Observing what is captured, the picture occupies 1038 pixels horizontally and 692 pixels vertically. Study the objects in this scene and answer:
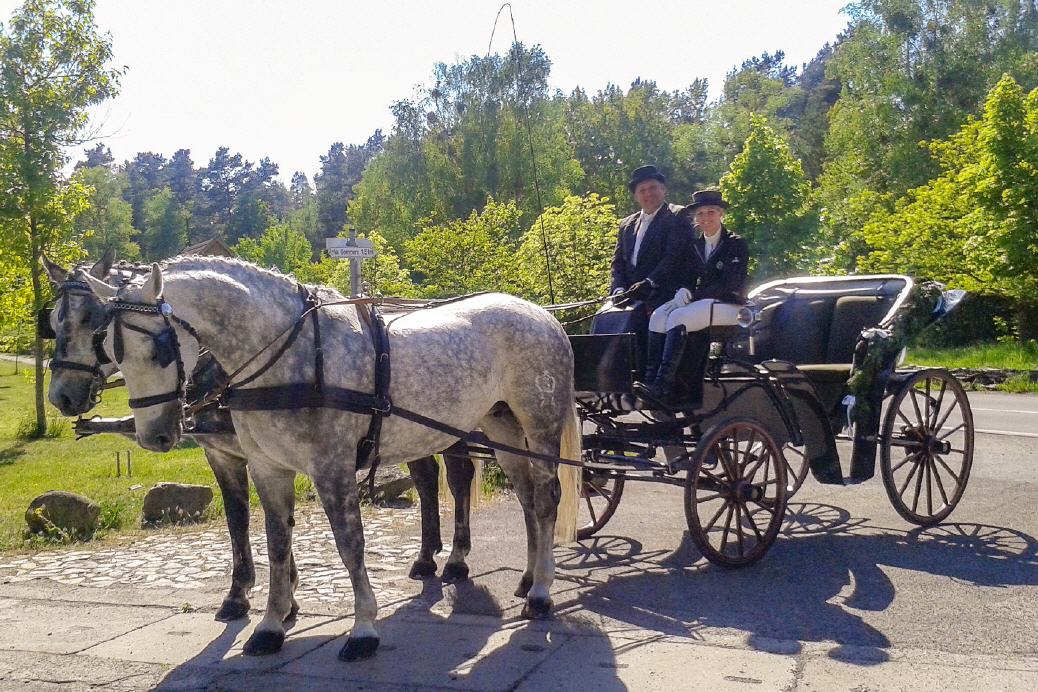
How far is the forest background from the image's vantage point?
1850 cm

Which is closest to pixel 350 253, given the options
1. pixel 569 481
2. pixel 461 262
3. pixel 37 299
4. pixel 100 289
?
pixel 569 481

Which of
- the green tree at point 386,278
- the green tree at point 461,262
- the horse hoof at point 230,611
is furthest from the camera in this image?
the green tree at point 461,262

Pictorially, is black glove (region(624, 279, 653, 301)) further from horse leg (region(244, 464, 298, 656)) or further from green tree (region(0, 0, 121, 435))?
green tree (region(0, 0, 121, 435))

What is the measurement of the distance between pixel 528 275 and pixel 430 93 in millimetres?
26521

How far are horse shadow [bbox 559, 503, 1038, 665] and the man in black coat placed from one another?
1.85m

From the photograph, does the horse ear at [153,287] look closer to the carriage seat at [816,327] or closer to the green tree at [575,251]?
the carriage seat at [816,327]

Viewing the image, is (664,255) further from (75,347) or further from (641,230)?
(75,347)

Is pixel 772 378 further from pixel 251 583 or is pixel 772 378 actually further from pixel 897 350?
pixel 251 583

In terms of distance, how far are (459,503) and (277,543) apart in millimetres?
1672

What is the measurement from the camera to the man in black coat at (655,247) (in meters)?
6.60

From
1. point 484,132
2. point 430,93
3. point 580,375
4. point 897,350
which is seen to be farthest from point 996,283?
point 430,93

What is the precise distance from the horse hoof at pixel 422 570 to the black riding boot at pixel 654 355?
1.85 m

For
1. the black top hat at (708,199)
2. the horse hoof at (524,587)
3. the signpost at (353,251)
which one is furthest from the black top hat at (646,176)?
the signpost at (353,251)

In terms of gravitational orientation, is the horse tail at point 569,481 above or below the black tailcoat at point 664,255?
below
